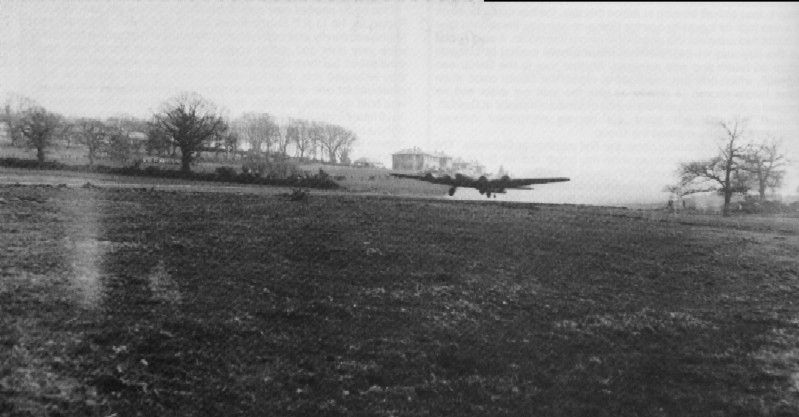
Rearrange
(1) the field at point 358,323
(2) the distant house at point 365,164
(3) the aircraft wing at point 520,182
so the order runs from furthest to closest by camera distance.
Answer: (2) the distant house at point 365,164 → (3) the aircraft wing at point 520,182 → (1) the field at point 358,323

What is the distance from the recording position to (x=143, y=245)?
582 inches

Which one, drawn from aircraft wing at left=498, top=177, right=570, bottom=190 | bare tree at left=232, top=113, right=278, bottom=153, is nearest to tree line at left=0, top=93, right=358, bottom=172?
bare tree at left=232, top=113, right=278, bottom=153

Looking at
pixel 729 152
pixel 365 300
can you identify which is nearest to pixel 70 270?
pixel 365 300

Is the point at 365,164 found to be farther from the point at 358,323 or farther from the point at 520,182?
the point at 358,323

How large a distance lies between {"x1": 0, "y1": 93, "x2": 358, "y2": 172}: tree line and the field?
38694 millimetres

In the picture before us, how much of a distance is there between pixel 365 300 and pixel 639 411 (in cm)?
660

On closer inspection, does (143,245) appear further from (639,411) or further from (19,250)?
(639,411)

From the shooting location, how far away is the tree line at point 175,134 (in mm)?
55938

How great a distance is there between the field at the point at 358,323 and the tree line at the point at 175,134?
38.7 metres

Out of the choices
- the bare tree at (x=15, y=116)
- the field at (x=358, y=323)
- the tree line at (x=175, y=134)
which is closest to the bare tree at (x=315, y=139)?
the tree line at (x=175, y=134)

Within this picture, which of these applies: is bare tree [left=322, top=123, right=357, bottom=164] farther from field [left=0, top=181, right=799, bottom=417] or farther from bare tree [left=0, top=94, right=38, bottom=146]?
field [left=0, top=181, right=799, bottom=417]

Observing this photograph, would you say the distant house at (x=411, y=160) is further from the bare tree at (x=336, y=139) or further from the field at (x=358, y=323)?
the field at (x=358, y=323)

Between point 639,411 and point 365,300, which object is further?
point 365,300

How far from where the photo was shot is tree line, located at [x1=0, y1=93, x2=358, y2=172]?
55.9m
